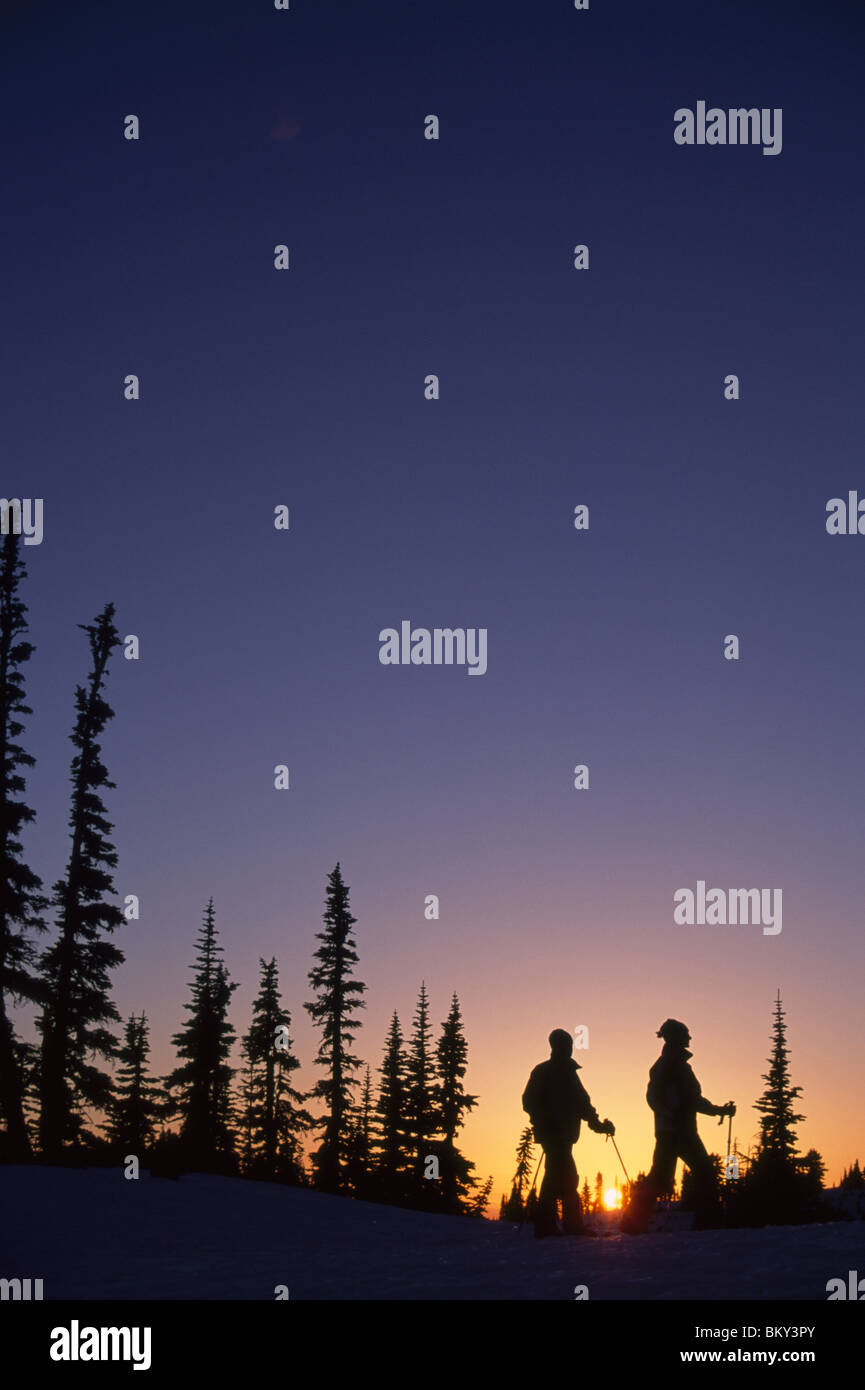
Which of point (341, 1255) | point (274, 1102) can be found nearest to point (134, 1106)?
point (274, 1102)

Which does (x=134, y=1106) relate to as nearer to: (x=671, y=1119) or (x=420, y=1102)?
(x=420, y=1102)

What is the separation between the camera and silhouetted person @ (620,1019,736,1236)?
12.4 m

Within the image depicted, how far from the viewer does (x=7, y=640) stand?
29047 millimetres

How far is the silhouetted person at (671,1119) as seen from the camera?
12422 mm

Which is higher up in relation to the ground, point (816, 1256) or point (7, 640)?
point (7, 640)

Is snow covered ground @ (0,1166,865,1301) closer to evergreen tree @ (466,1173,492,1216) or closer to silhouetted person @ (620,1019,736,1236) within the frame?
silhouetted person @ (620,1019,736,1236)

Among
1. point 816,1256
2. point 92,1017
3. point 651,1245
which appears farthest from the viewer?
point 92,1017

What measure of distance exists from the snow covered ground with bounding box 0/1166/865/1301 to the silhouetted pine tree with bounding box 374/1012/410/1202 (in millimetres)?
34375

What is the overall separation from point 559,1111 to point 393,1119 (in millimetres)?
44373

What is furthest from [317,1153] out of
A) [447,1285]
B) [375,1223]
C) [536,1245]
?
[447,1285]

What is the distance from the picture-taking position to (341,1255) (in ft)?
40.0

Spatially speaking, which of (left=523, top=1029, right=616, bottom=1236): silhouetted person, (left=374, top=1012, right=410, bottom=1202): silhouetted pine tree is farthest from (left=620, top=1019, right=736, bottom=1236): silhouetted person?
(left=374, top=1012, right=410, bottom=1202): silhouetted pine tree
